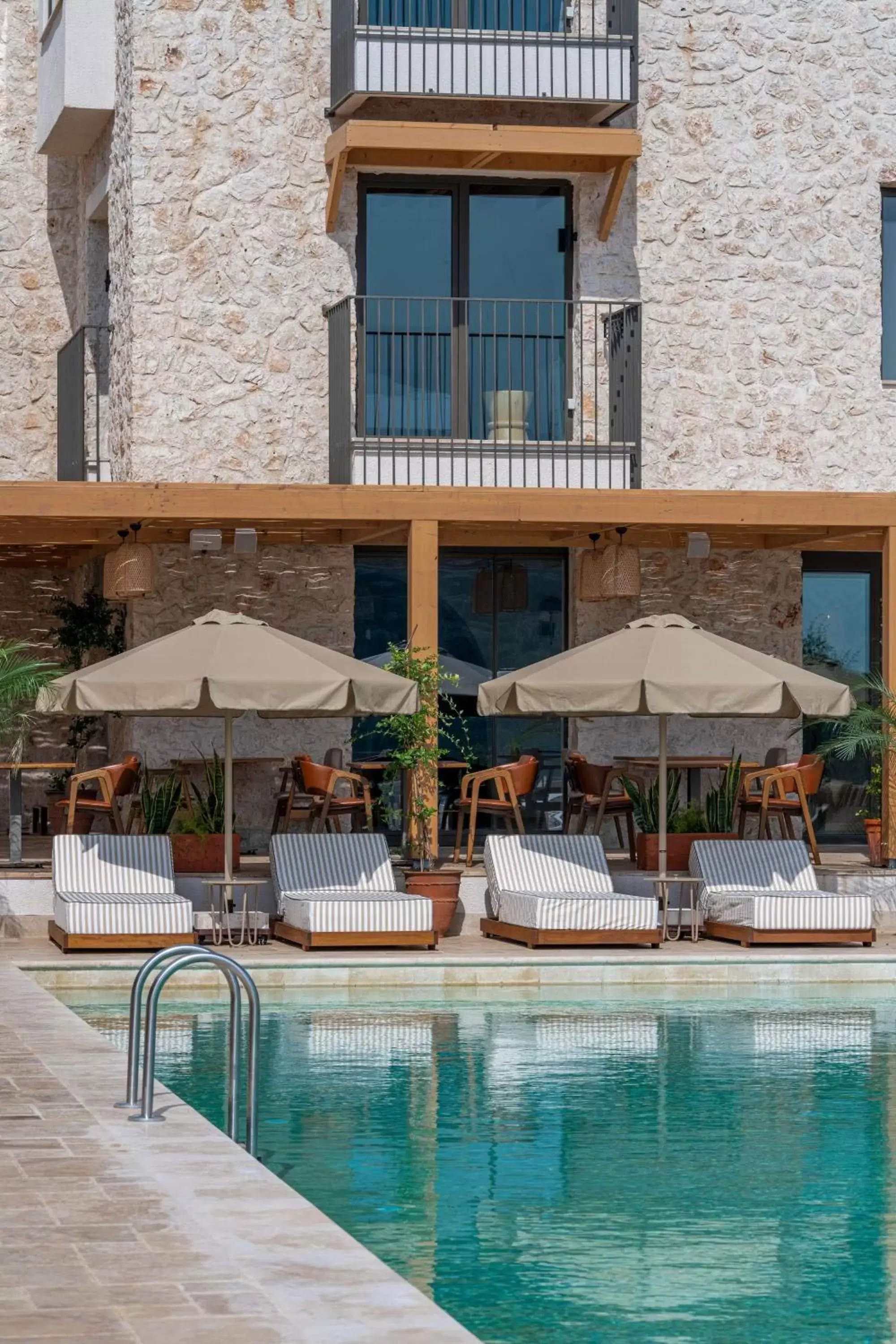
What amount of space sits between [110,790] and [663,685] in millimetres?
4541

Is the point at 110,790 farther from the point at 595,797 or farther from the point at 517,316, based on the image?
the point at 517,316

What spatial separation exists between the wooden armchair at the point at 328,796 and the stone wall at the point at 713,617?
8.84ft

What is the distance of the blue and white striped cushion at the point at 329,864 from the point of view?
14.5 m

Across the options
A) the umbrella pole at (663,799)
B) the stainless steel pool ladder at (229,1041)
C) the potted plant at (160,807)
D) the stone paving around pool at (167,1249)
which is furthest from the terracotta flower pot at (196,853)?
the stainless steel pool ladder at (229,1041)

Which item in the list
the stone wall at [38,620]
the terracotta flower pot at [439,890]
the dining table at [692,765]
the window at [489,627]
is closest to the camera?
the terracotta flower pot at [439,890]

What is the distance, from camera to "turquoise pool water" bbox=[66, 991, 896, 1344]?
6.21 metres

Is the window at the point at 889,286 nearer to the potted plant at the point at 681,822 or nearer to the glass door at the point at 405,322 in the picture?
the glass door at the point at 405,322

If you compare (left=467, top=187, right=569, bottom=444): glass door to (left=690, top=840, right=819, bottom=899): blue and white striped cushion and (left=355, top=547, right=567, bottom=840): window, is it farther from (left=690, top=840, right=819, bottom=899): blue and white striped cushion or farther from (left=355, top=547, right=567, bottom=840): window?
(left=690, top=840, right=819, bottom=899): blue and white striped cushion

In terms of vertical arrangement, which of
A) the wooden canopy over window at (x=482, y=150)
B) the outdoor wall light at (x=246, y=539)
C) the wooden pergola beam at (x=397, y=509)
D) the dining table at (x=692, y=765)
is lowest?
the dining table at (x=692, y=765)

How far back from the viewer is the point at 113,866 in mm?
14320

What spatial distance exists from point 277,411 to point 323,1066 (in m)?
8.79

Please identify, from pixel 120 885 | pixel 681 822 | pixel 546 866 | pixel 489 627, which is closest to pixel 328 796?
pixel 546 866

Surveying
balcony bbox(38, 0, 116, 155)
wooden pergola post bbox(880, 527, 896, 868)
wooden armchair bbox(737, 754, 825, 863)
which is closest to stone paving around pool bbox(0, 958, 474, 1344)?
wooden armchair bbox(737, 754, 825, 863)

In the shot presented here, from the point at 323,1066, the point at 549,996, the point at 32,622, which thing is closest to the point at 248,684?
the point at 549,996
